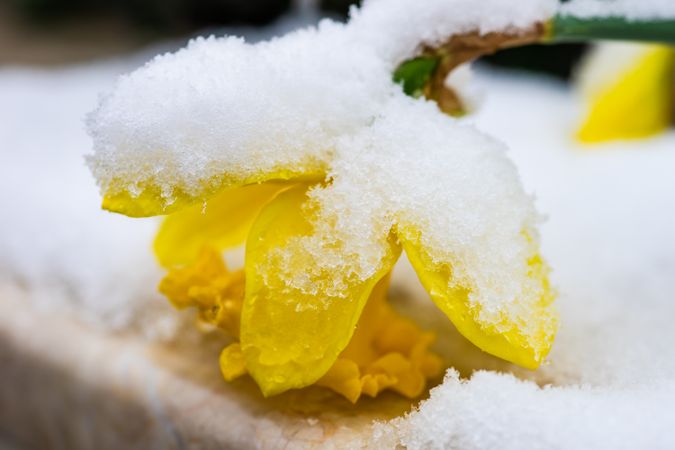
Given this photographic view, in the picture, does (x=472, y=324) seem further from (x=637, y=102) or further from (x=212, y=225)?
(x=637, y=102)

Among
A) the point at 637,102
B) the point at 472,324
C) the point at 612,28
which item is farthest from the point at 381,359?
the point at 637,102

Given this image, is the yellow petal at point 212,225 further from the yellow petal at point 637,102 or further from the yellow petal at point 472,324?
the yellow petal at point 637,102

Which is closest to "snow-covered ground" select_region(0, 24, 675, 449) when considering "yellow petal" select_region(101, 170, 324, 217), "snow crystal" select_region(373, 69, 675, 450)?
"snow crystal" select_region(373, 69, 675, 450)

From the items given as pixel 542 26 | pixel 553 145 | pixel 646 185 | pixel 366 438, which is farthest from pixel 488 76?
pixel 366 438

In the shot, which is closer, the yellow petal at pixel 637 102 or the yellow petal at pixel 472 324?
the yellow petal at pixel 472 324

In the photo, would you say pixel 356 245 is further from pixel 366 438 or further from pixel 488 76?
pixel 488 76

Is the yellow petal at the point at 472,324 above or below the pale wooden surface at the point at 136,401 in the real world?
above

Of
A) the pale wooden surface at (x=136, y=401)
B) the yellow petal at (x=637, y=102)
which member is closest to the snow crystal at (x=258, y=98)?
the pale wooden surface at (x=136, y=401)

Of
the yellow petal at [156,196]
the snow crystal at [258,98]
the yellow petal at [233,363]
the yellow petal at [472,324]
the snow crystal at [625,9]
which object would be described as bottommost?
the yellow petal at [233,363]
